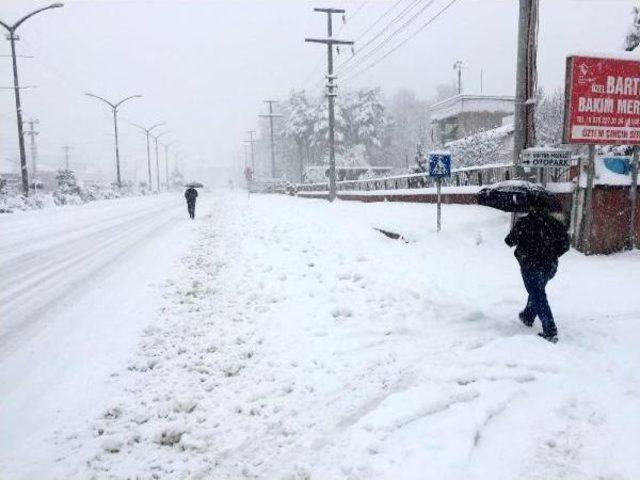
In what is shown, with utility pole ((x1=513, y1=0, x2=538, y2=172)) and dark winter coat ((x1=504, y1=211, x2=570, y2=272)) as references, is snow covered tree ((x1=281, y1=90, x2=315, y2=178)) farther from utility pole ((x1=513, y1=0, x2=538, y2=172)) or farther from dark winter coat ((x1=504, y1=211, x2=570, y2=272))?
dark winter coat ((x1=504, y1=211, x2=570, y2=272))

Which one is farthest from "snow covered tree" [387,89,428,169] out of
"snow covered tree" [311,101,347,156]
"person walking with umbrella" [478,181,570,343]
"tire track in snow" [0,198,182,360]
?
"person walking with umbrella" [478,181,570,343]

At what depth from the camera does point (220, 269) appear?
9.49 m

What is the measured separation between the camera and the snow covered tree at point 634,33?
1546 cm

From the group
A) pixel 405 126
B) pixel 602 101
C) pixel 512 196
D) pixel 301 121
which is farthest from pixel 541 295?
pixel 405 126

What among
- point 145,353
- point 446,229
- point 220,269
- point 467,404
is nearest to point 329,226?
point 446,229

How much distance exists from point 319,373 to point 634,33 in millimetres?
17363

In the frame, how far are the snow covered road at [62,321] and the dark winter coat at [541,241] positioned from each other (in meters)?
4.79

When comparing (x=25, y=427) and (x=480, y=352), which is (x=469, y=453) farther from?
(x=25, y=427)

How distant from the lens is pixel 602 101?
9.09 meters

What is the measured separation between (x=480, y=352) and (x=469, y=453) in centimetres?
187

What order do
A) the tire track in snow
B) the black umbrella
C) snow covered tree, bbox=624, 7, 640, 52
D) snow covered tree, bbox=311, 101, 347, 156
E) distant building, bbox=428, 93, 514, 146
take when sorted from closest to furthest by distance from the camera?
the black umbrella → the tire track in snow → snow covered tree, bbox=624, 7, 640, 52 → distant building, bbox=428, 93, 514, 146 → snow covered tree, bbox=311, 101, 347, 156

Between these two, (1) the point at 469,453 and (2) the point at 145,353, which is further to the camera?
(2) the point at 145,353

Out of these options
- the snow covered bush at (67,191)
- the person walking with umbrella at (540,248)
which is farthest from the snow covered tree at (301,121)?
the person walking with umbrella at (540,248)

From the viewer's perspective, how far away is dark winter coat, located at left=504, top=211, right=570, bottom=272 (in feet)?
17.3
